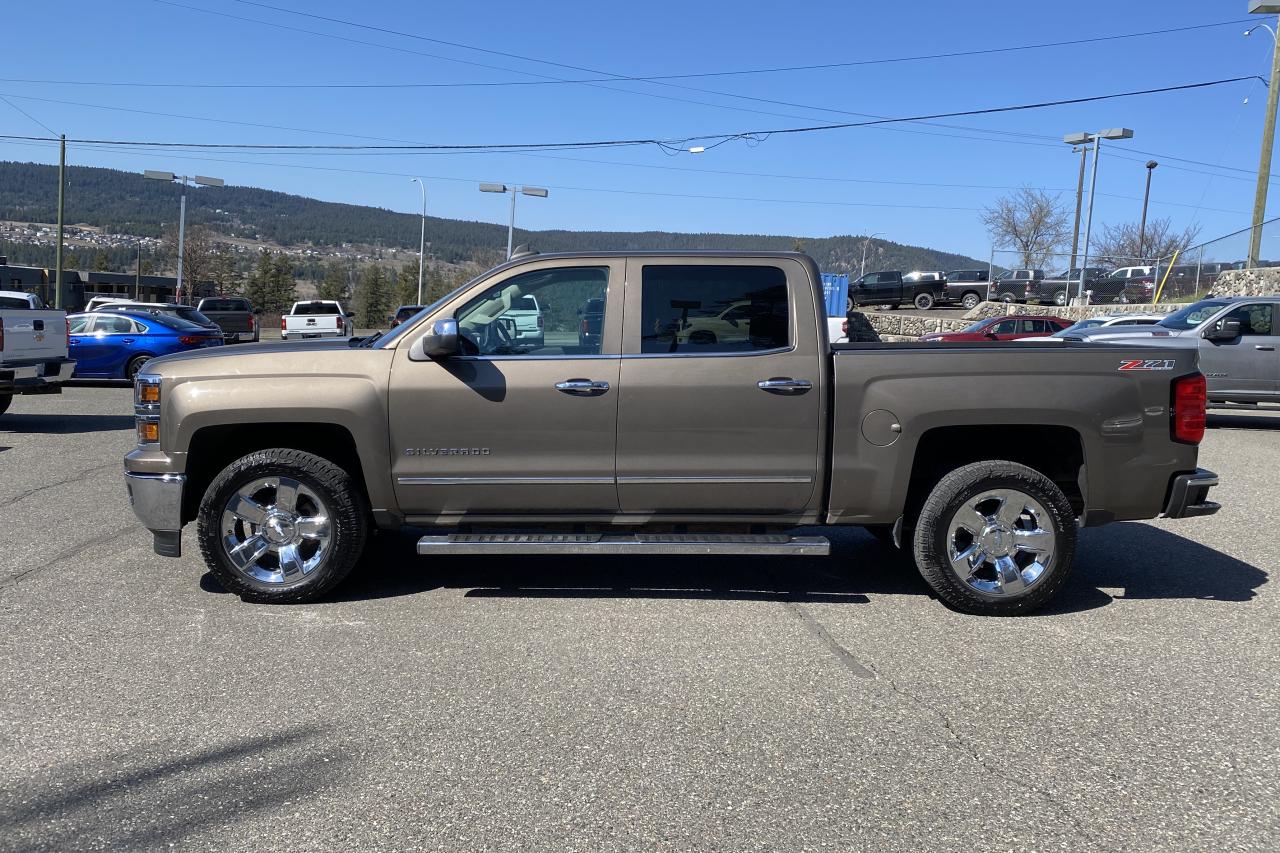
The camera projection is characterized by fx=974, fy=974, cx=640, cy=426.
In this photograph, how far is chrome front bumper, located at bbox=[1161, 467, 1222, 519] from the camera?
17.6 ft

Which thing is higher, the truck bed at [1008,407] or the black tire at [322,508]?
the truck bed at [1008,407]

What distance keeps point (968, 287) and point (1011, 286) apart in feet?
6.57

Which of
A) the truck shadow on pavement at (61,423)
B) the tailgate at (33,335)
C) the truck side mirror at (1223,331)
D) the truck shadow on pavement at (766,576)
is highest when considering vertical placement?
the truck side mirror at (1223,331)

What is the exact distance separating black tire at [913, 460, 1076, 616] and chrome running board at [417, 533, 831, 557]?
0.62 m

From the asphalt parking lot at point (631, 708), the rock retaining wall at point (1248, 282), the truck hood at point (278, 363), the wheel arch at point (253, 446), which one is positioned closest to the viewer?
the asphalt parking lot at point (631, 708)

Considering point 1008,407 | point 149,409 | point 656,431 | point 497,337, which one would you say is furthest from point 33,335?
point 1008,407

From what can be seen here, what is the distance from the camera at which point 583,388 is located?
5.27m

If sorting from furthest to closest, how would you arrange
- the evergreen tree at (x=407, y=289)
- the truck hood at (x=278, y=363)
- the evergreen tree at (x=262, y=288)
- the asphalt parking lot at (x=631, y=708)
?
the evergreen tree at (x=407, y=289), the evergreen tree at (x=262, y=288), the truck hood at (x=278, y=363), the asphalt parking lot at (x=631, y=708)

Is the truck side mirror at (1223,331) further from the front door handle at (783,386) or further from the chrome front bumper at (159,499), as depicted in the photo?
the chrome front bumper at (159,499)

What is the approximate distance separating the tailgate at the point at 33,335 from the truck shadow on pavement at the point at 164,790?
10120mm

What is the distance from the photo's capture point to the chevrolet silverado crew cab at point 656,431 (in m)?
5.29

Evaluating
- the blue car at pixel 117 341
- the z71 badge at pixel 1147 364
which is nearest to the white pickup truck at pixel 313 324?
the blue car at pixel 117 341

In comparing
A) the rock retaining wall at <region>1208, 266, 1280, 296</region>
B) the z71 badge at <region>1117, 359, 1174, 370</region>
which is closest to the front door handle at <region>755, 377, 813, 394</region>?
the z71 badge at <region>1117, 359, 1174, 370</region>

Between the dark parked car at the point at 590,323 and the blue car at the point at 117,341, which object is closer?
the dark parked car at the point at 590,323
